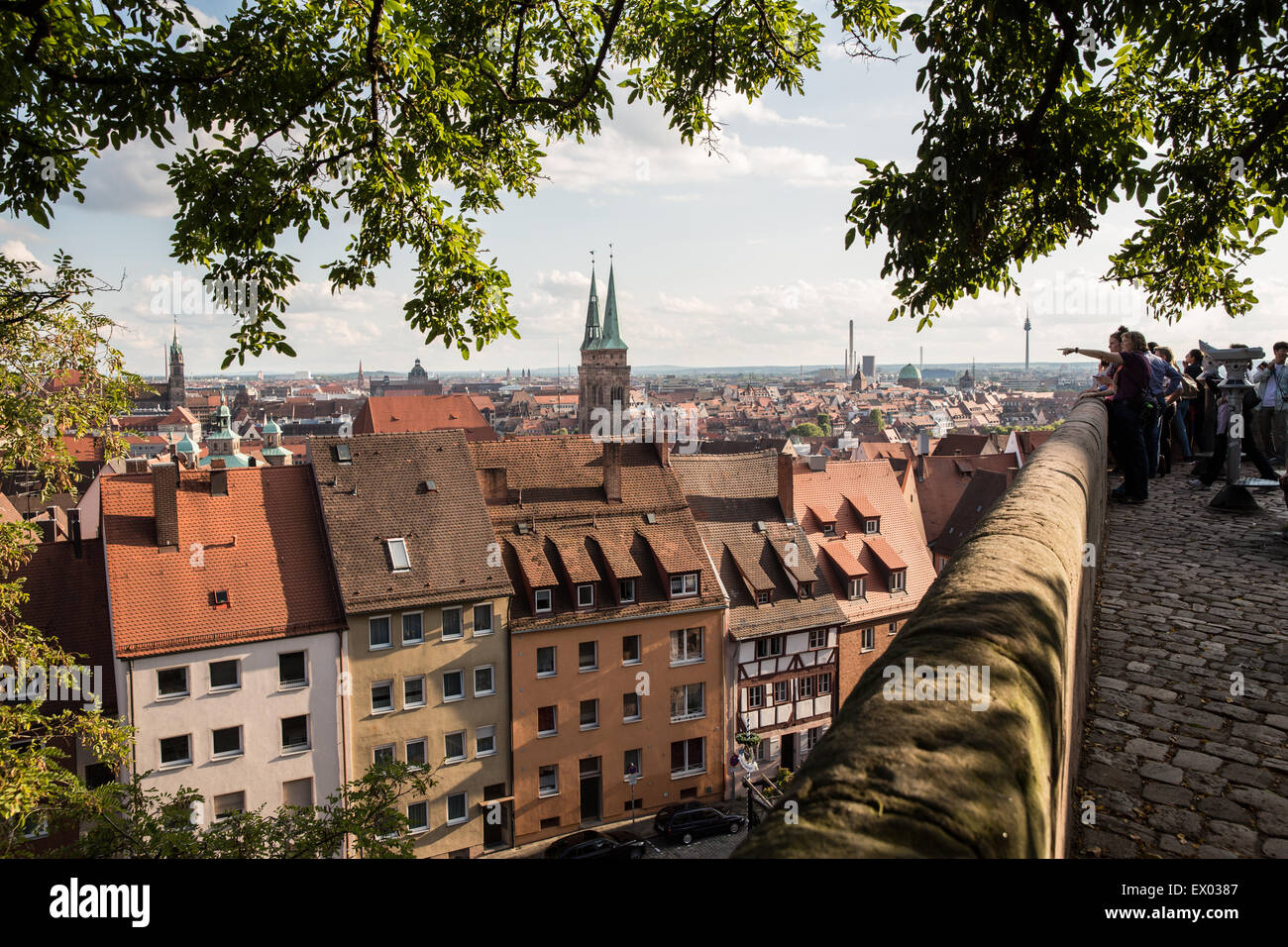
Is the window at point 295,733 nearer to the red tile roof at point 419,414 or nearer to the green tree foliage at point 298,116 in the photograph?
the green tree foliage at point 298,116

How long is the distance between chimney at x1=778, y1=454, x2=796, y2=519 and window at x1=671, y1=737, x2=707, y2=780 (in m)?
8.65

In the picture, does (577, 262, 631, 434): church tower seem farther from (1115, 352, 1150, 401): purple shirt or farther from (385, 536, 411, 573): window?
(1115, 352, 1150, 401): purple shirt

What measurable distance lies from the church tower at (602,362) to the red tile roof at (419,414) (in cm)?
4062

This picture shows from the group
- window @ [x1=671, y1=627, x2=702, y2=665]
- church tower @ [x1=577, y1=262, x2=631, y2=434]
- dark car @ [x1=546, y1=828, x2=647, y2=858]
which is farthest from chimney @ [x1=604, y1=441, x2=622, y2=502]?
church tower @ [x1=577, y1=262, x2=631, y2=434]

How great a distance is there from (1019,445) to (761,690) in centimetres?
3278

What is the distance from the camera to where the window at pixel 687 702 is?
86.3 ft

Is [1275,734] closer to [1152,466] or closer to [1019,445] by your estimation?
[1152,466]

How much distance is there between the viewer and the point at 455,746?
23906 mm

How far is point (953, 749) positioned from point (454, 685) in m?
23.2

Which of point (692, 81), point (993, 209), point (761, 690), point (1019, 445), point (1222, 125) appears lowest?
point (761, 690)

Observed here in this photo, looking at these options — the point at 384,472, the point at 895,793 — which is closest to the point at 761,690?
the point at 384,472

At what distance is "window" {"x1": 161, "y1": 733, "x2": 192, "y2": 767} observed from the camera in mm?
20406

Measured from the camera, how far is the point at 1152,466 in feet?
47.9
